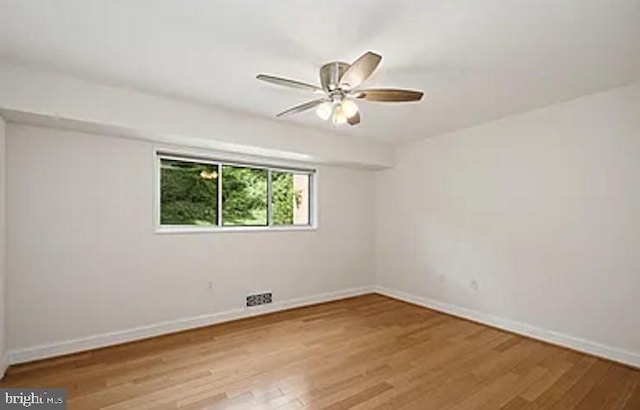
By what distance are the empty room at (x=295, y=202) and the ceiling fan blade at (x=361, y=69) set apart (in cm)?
2

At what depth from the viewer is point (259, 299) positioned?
4.24m

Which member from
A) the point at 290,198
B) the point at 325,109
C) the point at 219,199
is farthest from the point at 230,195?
the point at 325,109

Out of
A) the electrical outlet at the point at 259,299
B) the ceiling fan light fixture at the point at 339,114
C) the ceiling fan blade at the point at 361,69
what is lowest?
the electrical outlet at the point at 259,299

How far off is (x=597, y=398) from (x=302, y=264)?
3180mm

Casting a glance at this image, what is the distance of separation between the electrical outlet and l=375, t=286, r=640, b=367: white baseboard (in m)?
1.94

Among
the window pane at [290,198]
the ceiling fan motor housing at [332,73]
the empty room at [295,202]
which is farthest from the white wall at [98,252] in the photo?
the ceiling fan motor housing at [332,73]

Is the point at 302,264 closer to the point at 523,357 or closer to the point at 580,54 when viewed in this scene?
the point at 523,357

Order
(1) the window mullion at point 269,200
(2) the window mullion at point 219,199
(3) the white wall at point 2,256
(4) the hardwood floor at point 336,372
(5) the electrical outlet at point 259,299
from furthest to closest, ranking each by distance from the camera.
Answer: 1. (1) the window mullion at point 269,200
2. (5) the electrical outlet at point 259,299
3. (2) the window mullion at point 219,199
4. (3) the white wall at point 2,256
5. (4) the hardwood floor at point 336,372

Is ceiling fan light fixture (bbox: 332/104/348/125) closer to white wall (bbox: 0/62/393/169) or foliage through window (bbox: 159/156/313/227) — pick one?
white wall (bbox: 0/62/393/169)

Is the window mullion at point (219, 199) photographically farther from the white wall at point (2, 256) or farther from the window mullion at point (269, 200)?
the white wall at point (2, 256)

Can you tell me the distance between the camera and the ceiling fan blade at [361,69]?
6.28 feet

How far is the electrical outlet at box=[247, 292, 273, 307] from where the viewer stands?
13.7 ft

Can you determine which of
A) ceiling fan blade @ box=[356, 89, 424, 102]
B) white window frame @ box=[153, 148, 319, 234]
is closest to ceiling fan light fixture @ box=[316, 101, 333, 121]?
ceiling fan blade @ box=[356, 89, 424, 102]

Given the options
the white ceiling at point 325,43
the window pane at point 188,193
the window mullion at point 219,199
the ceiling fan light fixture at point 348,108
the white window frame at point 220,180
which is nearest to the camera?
the white ceiling at point 325,43
